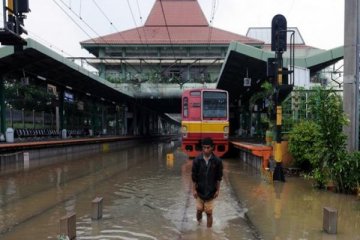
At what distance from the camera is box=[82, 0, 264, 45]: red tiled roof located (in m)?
57.5

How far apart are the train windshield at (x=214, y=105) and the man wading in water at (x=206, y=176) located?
15994 millimetres

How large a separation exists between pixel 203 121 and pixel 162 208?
13.7m

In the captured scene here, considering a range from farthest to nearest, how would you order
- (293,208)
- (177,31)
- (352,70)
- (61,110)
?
(177,31) → (61,110) → (352,70) → (293,208)

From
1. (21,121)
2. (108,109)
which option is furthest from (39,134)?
(108,109)

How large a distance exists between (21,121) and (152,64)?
93.7 feet

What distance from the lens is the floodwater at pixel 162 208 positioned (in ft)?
25.7

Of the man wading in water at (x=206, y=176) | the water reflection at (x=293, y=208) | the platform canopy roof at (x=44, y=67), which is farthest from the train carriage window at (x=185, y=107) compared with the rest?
the man wading in water at (x=206, y=176)

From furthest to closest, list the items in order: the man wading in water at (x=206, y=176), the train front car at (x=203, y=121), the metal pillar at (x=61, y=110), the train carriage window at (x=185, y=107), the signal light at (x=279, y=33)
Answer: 1. the metal pillar at (x=61, y=110)
2. the train carriage window at (x=185, y=107)
3. the train front car at (x=203, y=121)
4. the signal light at (x=279, y=33)
5. the man wading in water at (x=206, y=176)

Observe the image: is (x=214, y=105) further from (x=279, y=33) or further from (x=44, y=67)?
(x=279, y=33)

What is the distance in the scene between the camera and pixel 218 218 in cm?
910

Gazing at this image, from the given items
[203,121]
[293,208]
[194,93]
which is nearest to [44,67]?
[194,93]

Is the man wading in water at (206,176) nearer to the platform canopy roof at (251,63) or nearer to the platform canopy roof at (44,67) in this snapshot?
the platform canopy roof at (44,67)

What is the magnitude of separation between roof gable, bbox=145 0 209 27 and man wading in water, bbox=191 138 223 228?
58988 mm

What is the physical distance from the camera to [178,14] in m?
69.1
